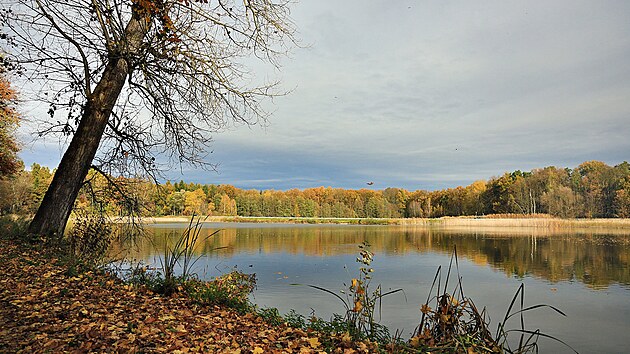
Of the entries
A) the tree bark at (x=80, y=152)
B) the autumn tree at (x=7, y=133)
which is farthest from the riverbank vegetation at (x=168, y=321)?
the autumn tree at (x=7, y=133)

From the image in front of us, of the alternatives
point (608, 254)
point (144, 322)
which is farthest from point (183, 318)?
point (608, 254)

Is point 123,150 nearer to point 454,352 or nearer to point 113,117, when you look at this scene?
point 113,117

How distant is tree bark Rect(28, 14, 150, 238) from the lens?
7.15 metres

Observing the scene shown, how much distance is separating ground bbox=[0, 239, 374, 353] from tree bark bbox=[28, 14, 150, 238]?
1718 millimetres

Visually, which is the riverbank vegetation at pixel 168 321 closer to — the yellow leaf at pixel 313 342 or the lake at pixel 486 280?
the yellow leaf at pixel 313 342

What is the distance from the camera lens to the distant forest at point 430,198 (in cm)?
5135

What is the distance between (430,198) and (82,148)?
8331 cm

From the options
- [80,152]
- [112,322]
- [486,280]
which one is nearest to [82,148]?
[80,152]

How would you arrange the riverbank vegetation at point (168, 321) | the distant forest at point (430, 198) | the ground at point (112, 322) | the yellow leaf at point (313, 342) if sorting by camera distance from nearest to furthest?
the ground at point (112, 322), the riverbank vegetation at point (168, 321), the yellow leaf at point (313, 342), the distant forest at point (430, 198)

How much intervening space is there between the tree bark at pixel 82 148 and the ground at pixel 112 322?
172 centimetres

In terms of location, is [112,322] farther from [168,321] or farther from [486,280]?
[486,280]

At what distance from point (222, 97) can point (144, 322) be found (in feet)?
14.2

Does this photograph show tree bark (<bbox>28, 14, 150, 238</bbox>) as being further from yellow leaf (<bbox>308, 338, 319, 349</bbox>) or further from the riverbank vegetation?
yellow leaf (<bbox>308, 338, 319, 349</bbox>)

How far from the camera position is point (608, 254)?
54.6 feet
